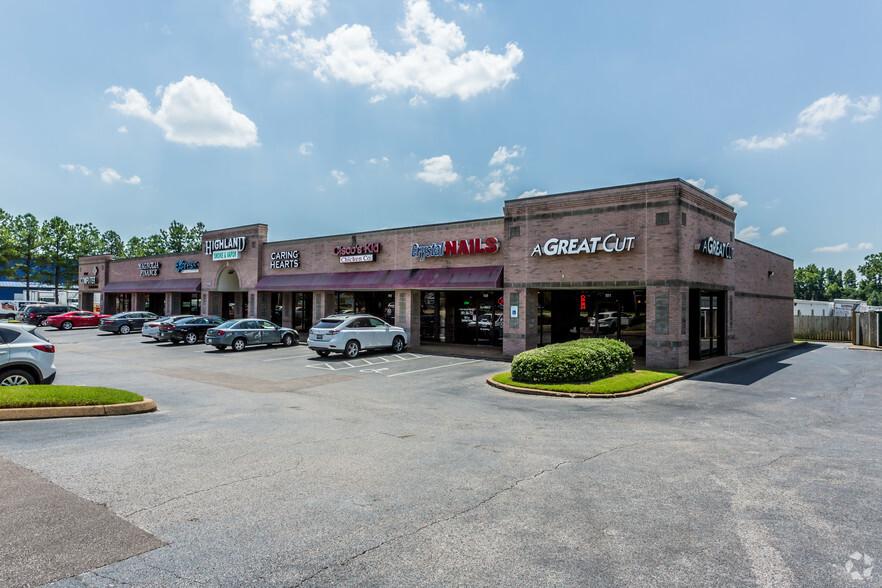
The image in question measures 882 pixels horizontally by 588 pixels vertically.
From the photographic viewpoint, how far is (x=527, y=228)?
20188 mm

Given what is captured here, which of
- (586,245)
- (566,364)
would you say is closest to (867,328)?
(586,245)

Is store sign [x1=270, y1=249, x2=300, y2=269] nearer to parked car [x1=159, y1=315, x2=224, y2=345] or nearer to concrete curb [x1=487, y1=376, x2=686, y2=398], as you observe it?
parked car [x1=159, y1=315, x2=224, y2=345]

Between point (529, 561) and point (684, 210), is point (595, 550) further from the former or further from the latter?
point (684, 210)

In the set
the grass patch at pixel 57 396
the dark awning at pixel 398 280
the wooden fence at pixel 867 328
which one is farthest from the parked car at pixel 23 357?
the wooden fence at pixel 867 328

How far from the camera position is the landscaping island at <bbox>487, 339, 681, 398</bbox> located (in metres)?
12.9

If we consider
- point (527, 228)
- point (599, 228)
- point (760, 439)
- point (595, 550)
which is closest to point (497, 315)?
point (527, 228)

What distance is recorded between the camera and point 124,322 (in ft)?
110

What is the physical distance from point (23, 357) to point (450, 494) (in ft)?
34.8

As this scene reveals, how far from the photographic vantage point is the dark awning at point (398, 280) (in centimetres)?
2167

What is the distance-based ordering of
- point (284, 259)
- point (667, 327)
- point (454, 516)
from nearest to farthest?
point (454, 516), point (667, 327), point (284, 259)

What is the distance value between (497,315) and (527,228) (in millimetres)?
6035

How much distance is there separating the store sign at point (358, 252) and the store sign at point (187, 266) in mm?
16604

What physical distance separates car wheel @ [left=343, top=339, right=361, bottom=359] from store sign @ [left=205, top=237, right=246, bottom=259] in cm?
1705

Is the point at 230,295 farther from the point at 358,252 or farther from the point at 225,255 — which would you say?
the point at 358,252
